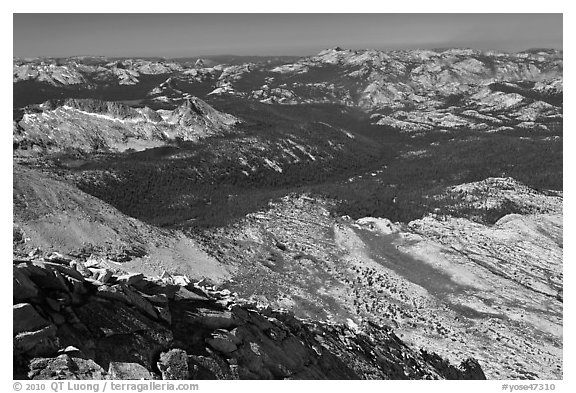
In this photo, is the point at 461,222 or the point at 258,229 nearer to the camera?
the point at 258,229

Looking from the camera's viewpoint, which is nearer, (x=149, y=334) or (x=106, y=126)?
(x=149, y=334)

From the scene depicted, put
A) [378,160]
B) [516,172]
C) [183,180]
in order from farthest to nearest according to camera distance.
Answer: [378,160] < [516,172] < [183,180]

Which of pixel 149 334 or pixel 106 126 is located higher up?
pixel 106 126

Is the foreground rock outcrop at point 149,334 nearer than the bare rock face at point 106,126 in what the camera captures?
Yes

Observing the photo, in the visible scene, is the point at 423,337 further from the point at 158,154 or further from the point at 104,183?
the point at 158,154

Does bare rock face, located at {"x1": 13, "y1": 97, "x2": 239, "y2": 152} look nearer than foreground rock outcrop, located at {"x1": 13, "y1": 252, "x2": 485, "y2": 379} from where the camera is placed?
No

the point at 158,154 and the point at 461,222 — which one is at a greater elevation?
the point at 158,154
